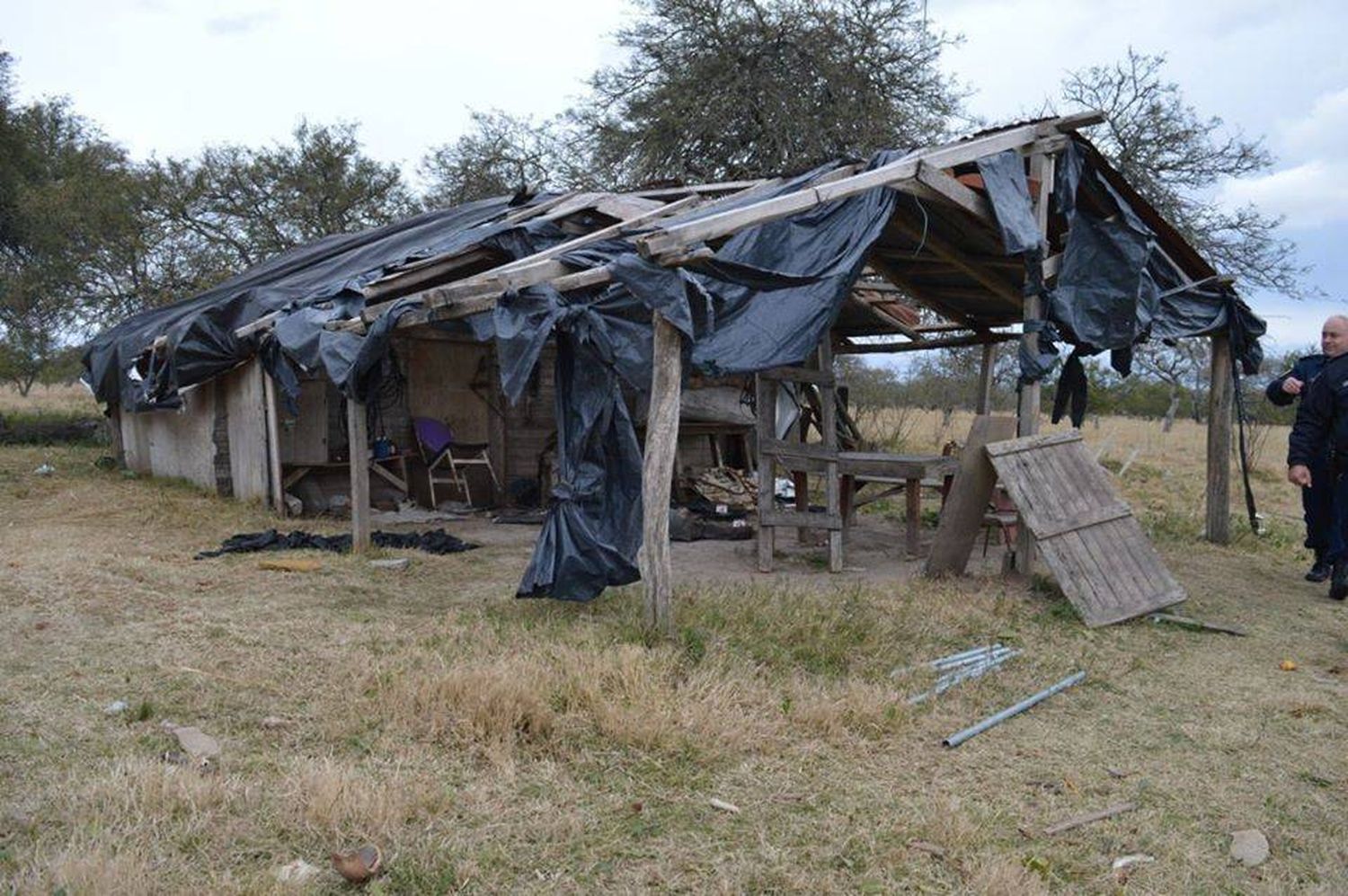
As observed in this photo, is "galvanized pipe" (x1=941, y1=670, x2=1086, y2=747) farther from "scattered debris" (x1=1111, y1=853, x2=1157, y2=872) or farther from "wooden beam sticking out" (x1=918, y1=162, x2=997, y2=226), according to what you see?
"wooden beam sticking out" (x1=918, y1=162, x2=997, y2=226)

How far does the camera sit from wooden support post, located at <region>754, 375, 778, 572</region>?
809 centimetres

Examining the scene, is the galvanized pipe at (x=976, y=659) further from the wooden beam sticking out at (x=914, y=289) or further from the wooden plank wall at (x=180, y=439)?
the wooden plank wall at (x=180, y=439)

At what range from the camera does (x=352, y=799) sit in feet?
11.5

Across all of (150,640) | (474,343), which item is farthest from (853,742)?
(474,343)

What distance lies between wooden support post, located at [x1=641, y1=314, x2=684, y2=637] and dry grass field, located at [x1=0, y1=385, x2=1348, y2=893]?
227 mm

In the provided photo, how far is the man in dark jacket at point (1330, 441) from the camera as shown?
7.35 metres

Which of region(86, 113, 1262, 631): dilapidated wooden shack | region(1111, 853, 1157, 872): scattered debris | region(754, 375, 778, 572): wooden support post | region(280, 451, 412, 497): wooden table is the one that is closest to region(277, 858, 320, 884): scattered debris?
region(1111, 853, 1157, 872): scattered debris

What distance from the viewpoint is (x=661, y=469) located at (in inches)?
223

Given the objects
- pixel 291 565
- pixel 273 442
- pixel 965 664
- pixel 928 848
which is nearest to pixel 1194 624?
pixel 965 664

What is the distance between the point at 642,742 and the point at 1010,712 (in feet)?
5.97

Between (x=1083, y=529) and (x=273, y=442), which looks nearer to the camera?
(x=1083, y=529)

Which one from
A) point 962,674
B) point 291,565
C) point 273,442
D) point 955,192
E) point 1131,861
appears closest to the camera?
point 1131,861

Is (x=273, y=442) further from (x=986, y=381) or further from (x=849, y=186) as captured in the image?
(x=986, y=381)

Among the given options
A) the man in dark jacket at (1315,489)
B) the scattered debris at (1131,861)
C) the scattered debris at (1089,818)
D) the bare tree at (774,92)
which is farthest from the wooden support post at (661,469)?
the bare tree at (774,92)
